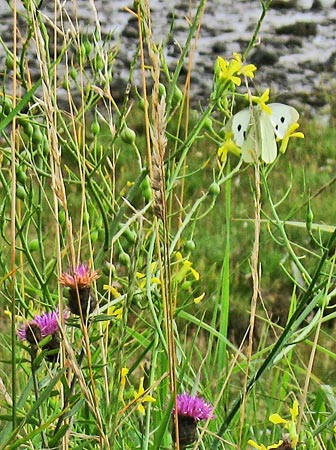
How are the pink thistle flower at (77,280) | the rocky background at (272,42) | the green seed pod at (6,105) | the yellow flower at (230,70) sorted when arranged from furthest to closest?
the rocky background at (272,42)
the green seed pod at (6,105)
the yellow flower at (230,70)
the pink thistle flower at (77,280)

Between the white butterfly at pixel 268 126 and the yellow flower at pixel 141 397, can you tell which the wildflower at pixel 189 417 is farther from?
the white butterfly at pixel 268 126

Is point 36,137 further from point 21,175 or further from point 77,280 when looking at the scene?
point 77,280

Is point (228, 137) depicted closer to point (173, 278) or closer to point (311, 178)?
point (173, 278)

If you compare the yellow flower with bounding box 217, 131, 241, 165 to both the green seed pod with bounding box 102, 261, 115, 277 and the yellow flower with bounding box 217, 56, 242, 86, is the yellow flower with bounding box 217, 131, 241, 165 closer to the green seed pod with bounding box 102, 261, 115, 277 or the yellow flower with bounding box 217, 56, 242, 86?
the yellow flower with bounding box 217, 56, 242, 86

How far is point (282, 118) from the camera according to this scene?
3.91 ft

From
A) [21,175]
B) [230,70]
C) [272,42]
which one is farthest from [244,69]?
[272,42]

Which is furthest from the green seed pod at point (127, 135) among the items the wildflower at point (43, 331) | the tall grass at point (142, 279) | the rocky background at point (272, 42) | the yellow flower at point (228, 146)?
the rocky background at point (272, 42)

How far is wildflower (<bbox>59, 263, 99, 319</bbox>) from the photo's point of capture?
0.87 m

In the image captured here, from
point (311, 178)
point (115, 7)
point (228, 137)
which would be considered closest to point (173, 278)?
point (228, 137)

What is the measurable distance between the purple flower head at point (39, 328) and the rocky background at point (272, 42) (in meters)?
3.82

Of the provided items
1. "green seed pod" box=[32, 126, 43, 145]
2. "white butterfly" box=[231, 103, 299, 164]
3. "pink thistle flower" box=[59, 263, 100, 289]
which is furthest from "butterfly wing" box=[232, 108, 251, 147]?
"pink thistle flower" box=[59, 263, 100, 289]

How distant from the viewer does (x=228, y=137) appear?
119 cm

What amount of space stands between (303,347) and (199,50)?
2243 millimetres

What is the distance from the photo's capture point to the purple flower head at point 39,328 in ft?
3.18
